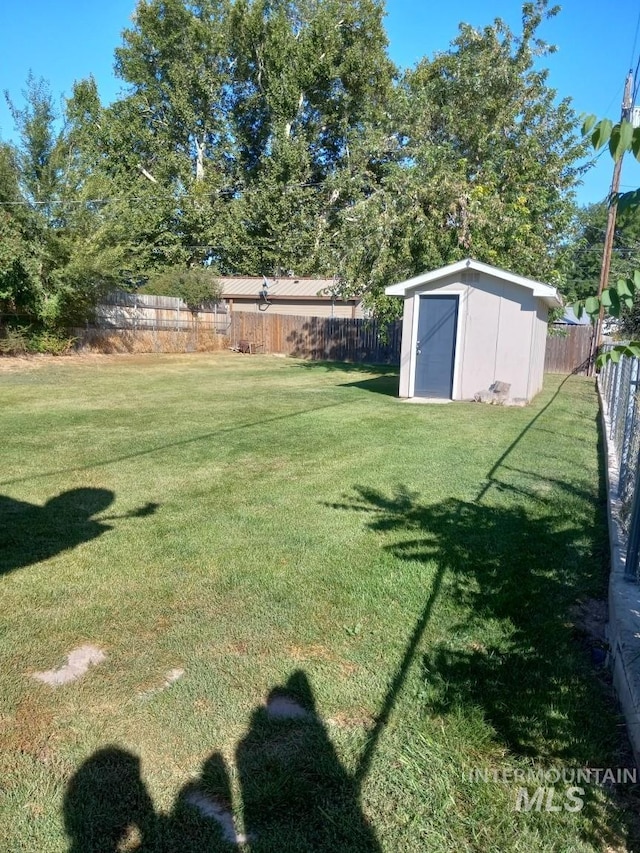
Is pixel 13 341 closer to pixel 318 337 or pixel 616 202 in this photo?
pixel 318 337

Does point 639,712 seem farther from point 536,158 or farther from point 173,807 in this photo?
point 536,158

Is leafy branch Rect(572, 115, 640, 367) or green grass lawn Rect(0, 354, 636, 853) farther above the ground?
leafy branch Rect(572, 115, 640, 367)

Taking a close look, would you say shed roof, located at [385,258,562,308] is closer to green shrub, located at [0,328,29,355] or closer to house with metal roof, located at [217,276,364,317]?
green shrub, located at [0,328,29,355]

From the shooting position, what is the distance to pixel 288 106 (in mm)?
29156

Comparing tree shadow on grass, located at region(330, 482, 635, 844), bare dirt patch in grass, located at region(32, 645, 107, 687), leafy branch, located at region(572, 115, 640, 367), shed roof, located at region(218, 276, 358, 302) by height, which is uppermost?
shed roof, located at region(218, 276, 358, 302)

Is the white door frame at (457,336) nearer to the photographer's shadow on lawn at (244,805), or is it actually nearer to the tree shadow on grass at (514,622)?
the tree shadow on grass at (514,622)

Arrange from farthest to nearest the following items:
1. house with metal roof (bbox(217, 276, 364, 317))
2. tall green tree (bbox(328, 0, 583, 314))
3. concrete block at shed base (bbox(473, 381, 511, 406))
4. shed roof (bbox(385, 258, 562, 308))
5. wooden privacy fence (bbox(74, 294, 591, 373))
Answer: house with metal roof (bbox(217, 276, 364, 317)) → wooden privacy fence (bbox(74, 294, 591, 373)) → tall green tree (bbox(328, 0, 583, 314)) → concrete block at shed base (bbox(473, 381, 511, 406)) → shed roof (bbox(385, 258, 562, 308))

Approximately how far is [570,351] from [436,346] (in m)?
11.6

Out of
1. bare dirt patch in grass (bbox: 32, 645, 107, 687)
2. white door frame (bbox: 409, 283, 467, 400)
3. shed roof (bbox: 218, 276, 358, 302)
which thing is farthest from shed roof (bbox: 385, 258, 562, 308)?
shed roof (bbox: 218, 276, 358, 302)

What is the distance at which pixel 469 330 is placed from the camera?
1152cm

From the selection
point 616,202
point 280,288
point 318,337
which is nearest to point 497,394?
point 616,202

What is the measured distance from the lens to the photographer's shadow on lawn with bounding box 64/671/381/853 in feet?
5.70

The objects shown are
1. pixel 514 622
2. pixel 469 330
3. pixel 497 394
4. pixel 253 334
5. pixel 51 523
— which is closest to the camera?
pixel 514 622

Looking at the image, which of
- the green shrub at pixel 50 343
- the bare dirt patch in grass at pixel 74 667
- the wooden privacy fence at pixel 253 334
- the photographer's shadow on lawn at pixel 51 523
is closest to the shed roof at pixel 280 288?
the wooden privacy fence at pixel 253 334
